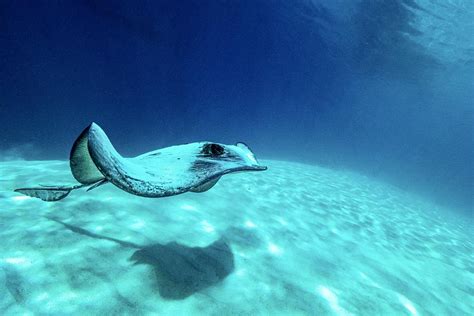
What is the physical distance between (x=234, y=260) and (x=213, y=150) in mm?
1237

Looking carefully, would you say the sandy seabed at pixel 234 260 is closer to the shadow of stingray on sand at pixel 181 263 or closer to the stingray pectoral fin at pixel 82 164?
the shadow of stingray on sand at pixel 181 263

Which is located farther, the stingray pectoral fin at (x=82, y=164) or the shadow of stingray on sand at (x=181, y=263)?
the shadow of stingray on sand at (x=181, y=263)

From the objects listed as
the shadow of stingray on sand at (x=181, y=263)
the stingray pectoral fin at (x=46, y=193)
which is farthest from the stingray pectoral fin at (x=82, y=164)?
the shadow of stingray on sand at (x=181, y=263)

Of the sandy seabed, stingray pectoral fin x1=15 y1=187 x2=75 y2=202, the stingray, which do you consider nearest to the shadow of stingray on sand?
the sandy seabed

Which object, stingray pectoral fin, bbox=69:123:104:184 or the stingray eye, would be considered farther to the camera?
the stingray eye

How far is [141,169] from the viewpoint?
1819 mm

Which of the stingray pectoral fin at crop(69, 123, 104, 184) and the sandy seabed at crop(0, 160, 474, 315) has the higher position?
the stingray pectoral fin at crop(69, 123, 104, 184)

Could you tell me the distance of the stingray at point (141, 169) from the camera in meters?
1.46

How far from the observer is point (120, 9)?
2102 centimetres

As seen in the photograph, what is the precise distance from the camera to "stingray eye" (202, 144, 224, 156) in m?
2.50

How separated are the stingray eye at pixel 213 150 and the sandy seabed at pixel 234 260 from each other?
115cm

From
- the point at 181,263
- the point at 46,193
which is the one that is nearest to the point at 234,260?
the point at 181,263

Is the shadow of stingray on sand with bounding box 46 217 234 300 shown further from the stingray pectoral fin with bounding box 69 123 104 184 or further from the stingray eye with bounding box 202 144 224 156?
the stingray eye with bounding box 202 144 224 156

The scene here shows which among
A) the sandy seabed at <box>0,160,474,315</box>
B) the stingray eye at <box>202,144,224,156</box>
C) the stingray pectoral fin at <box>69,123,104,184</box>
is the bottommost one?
the sandy seabed at <box>0,160,474,315</box>
